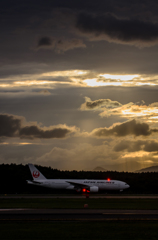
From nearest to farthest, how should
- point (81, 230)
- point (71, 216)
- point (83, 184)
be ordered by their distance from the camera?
1. point (81, 230)
2. point (71, 216)
3. point (83, 184)

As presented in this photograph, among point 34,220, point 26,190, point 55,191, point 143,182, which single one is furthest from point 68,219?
point 143,182

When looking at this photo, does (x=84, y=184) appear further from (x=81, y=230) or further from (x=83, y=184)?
(x=81, y=230)

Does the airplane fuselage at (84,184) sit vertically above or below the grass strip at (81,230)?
above

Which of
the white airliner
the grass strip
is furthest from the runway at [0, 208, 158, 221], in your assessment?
the white airliner

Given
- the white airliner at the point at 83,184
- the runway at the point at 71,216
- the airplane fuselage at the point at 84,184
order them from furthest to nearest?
the airplane fuselage at the point at 84,184 < the white airliner at the point at 83,184 < the runway at the point at 71,216

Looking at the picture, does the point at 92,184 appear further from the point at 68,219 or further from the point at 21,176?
the point at 68,219

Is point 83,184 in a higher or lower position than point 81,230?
higher

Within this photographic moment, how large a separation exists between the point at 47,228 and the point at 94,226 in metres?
Result: 3.68

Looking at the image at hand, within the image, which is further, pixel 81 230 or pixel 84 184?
pixel 84 184

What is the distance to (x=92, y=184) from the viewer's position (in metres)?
82.9

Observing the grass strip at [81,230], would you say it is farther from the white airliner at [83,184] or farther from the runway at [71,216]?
the white airliner at [83,184]

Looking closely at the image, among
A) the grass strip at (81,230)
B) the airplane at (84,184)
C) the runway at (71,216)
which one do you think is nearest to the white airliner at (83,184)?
the airplane at (84,184)

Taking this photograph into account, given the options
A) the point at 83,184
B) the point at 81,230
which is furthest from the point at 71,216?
the point at 83,184

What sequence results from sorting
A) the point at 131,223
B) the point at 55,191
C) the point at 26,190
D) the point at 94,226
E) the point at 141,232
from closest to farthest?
the point at 141,232
the point at 94,226
the point at 131,223
the point at 55,191
the point at 26,190
